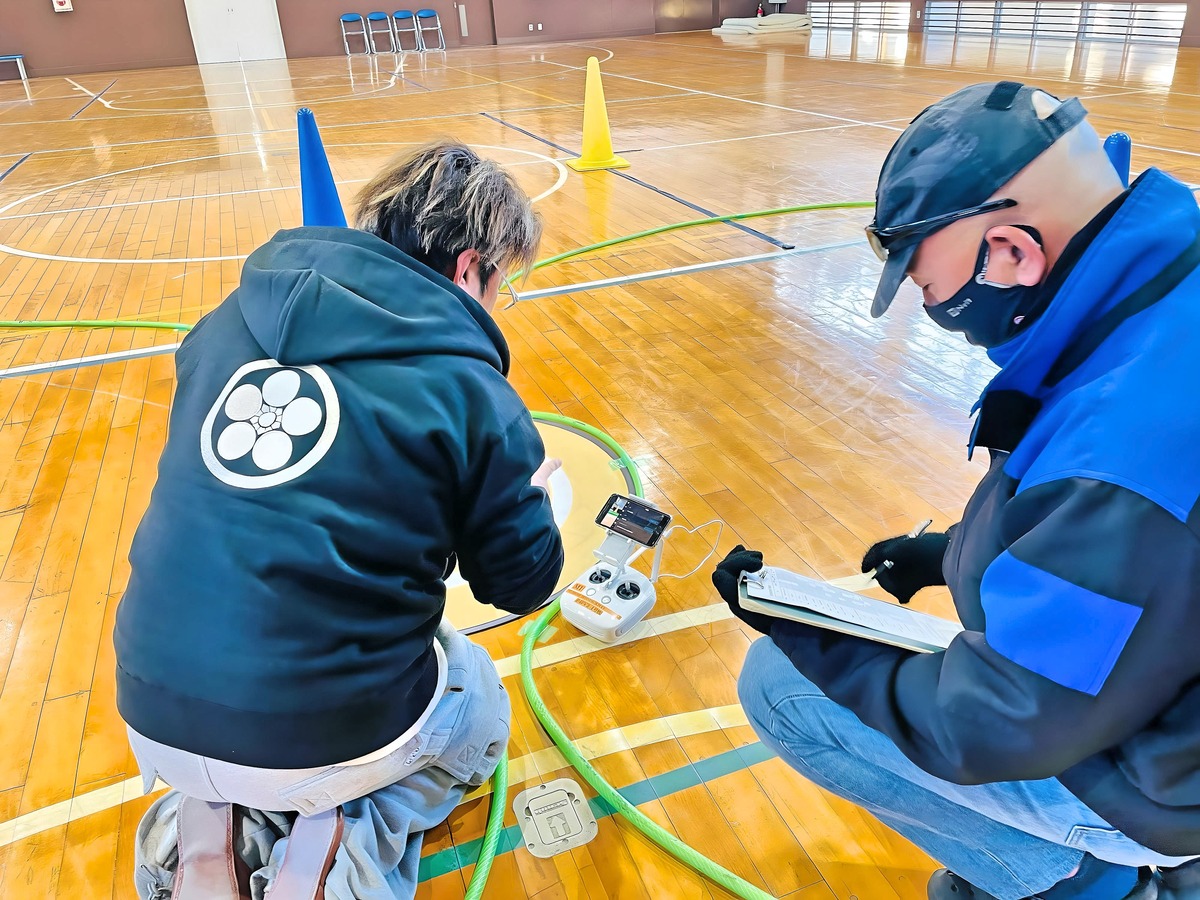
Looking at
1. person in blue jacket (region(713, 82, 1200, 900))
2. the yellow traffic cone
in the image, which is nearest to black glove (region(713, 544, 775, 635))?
person in blue jacket (region(713, 82, 1200, 900))

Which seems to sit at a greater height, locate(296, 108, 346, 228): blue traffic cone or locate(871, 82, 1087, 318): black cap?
locate(871, 82, 1087, 318): black cap

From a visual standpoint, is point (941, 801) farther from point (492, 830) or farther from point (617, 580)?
point (617, 580)

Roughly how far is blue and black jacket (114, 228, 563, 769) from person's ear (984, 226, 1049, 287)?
29.5 inches

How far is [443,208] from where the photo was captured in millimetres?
1454

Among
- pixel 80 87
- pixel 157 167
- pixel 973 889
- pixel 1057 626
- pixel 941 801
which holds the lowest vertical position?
pixel 973 889

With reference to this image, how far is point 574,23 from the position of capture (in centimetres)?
1992

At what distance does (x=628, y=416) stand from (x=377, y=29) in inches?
731

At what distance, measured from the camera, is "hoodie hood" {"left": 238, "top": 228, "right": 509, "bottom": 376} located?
113 centimetres

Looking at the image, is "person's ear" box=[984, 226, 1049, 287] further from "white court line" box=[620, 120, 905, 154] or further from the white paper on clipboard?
"white court line" box=[620, 120, 905, 154]

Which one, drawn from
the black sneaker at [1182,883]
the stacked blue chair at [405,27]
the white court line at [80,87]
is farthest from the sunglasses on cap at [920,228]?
the stacked blue chair at [405,27]

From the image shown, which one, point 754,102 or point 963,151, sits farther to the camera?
point 754,102

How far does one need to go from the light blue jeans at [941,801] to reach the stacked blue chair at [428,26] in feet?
65.5

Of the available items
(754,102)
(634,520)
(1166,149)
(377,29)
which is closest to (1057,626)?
(634,520)

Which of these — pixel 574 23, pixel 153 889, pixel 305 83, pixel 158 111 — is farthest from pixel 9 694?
pixel 574 23
